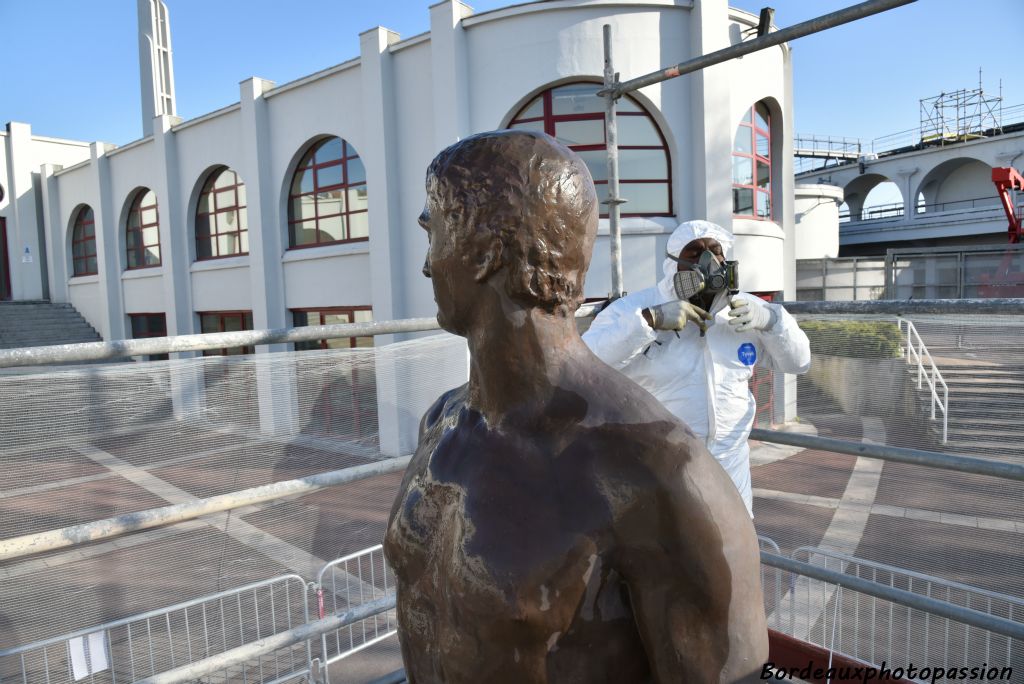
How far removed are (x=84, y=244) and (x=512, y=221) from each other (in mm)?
21795

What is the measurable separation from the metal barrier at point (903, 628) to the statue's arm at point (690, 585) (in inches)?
88.2

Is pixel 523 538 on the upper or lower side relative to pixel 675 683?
upper

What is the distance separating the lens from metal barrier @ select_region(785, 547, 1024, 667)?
3.38 m

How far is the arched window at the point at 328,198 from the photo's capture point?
11.6 m

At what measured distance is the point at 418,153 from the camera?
10.3m

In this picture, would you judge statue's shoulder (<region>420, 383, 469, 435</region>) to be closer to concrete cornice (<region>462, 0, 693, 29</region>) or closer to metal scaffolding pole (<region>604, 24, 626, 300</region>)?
metal scaffolding pole (<region>604, 24, 626, 300</region>)

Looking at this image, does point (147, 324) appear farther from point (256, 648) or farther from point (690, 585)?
point (690, 585)

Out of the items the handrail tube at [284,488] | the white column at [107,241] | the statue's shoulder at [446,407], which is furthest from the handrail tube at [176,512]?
the white column at [107,241]

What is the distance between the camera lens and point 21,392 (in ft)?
6.16

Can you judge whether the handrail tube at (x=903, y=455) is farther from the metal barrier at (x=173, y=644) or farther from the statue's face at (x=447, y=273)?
the metal barrier at (x=173, y=644)

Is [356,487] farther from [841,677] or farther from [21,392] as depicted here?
[841,677]

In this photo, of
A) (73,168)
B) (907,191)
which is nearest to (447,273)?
(73,168)

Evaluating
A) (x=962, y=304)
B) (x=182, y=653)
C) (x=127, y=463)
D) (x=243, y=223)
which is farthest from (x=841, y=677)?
(x=243, y=223)

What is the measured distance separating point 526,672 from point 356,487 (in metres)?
2.13
